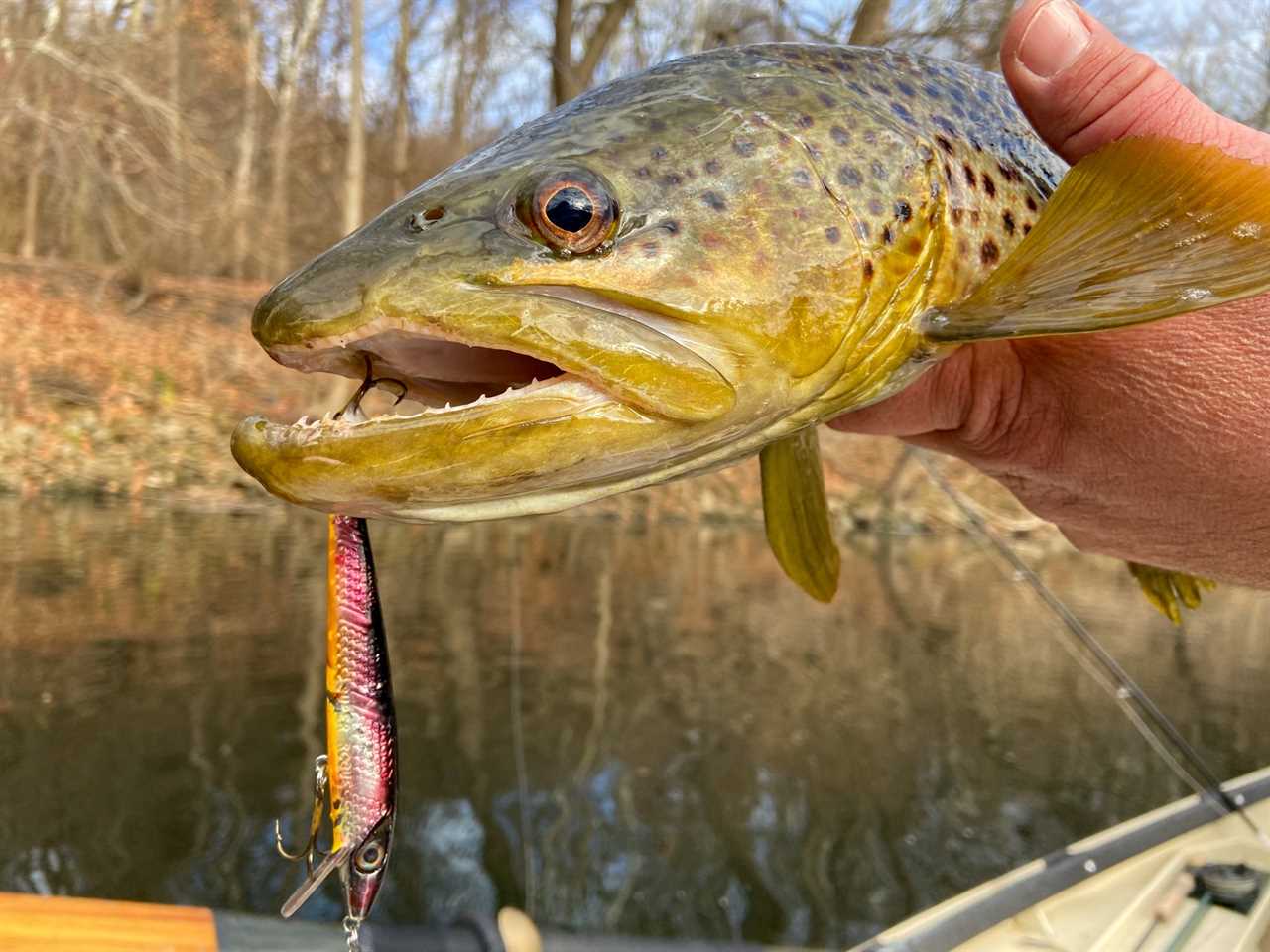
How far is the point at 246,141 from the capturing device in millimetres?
22906

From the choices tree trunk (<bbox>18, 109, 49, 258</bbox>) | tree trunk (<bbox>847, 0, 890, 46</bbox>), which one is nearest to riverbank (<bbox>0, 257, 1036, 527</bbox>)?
tree trunk (<bbox>18, 109, 49, 258</bbox>)

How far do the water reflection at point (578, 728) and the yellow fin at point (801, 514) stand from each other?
4.34 metres

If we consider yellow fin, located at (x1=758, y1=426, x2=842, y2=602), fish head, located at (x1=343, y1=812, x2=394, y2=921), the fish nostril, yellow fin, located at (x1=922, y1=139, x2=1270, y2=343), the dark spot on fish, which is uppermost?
the dark spot on fish

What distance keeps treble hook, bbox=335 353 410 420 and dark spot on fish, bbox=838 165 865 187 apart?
792 millimetres

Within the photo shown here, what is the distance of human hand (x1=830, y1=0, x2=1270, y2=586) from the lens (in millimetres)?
1811

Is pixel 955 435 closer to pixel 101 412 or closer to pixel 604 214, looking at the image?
pixel 604 214

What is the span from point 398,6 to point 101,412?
9961 mm

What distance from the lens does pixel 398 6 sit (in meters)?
19.4

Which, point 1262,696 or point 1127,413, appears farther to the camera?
point 1262,696

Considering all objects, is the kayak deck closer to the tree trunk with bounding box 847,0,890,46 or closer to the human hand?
the human hand

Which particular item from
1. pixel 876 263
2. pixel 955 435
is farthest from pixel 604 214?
pixel 955 435

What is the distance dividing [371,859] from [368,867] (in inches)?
0.5

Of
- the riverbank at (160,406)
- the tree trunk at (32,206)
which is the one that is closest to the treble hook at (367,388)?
the riverbank at (160,406)

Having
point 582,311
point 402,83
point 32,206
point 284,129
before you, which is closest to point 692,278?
point 582,311
